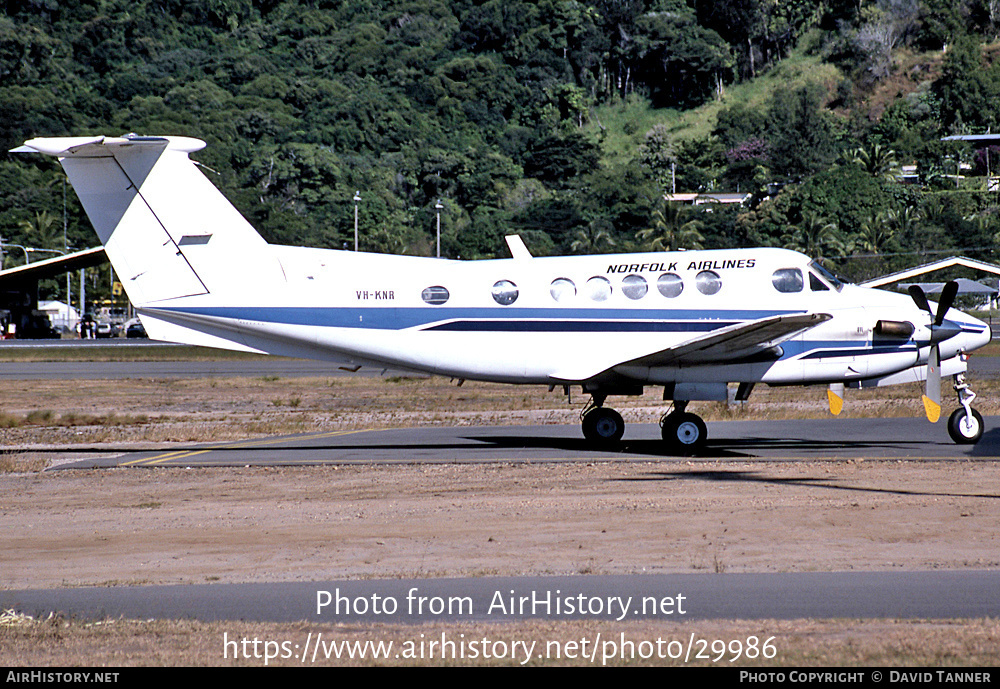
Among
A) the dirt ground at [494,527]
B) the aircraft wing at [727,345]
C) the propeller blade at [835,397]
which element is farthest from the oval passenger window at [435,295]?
the propeller blade at [835,397]

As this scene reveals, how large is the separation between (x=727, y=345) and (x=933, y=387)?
13.2 ft

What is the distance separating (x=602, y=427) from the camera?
20953 millimetres

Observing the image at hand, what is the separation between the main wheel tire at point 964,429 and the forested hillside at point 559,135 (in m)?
59.6

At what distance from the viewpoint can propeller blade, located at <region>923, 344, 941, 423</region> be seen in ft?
65.3

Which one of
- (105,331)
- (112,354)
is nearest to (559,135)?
(105,331)

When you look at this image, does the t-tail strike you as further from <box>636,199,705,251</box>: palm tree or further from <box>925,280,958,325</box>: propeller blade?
<box>636,199,705,251</box>: palm tree

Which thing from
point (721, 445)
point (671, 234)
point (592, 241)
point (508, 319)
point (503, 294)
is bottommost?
point (721, 445)

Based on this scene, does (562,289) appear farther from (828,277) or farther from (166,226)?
(166,226)

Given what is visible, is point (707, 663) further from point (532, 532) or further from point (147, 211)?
point (147, 211)

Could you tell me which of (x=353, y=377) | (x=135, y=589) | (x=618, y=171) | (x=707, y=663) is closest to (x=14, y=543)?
(x=135, y=589)

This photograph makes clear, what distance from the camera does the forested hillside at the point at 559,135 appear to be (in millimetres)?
104188

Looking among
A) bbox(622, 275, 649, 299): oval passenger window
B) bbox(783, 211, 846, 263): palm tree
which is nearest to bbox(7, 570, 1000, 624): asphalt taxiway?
bbox(622, 275, 649, 299): oval passenger window

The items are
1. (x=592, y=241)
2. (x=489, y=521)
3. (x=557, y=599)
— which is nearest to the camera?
(x=557, y=599)
